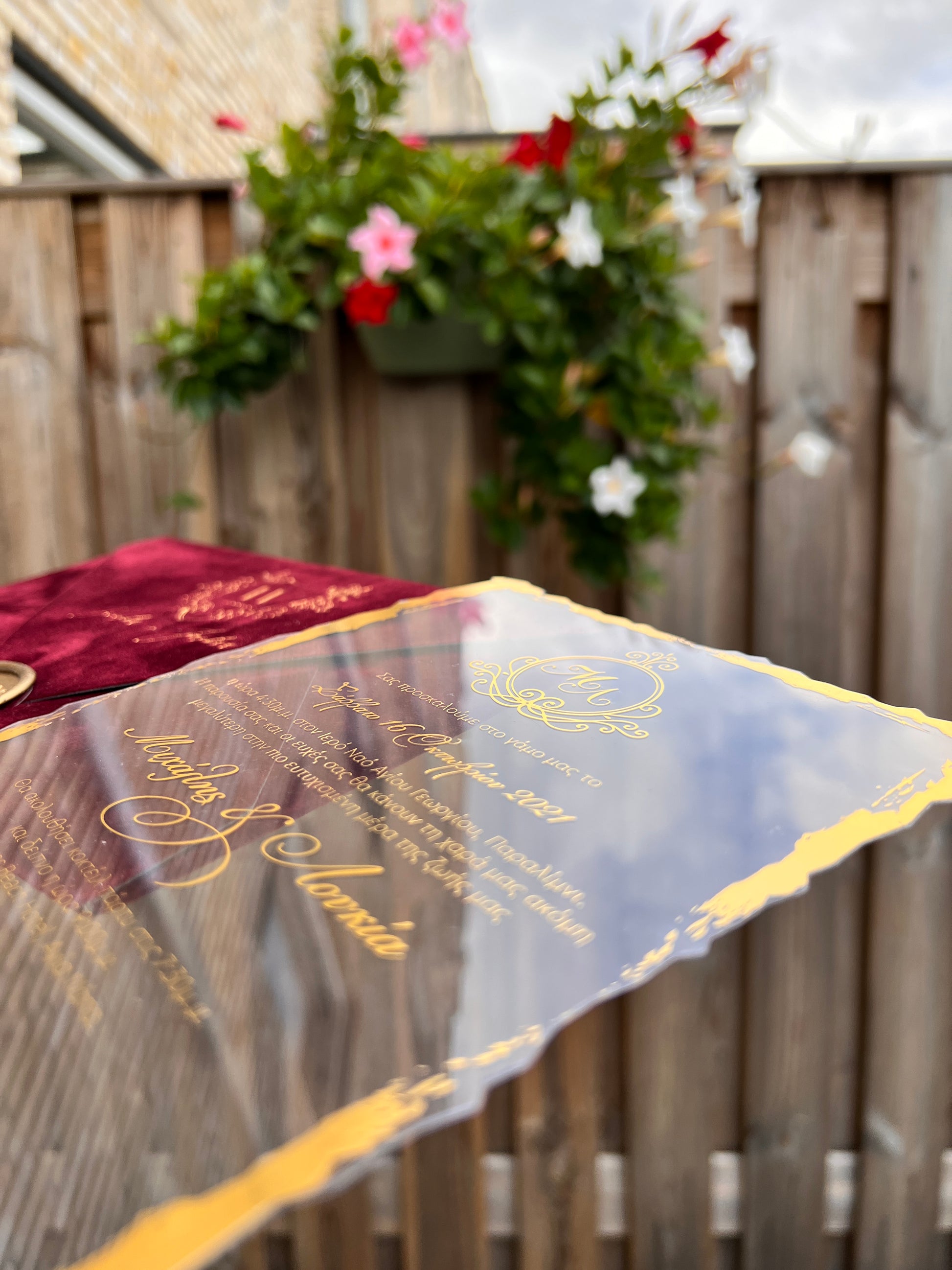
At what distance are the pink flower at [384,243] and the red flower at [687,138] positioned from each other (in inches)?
15.8

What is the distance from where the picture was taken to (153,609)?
0.68 meters

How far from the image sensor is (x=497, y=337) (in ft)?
4.08

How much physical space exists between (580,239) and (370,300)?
0.99 feet

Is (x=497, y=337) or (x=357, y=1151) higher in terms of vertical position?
(x=497, y=337)

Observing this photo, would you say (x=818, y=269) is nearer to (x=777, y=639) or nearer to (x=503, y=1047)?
(x=777, y=639)

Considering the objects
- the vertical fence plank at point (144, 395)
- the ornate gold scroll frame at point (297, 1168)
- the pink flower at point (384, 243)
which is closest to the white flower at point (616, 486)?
the pink flower at point (384, 243)

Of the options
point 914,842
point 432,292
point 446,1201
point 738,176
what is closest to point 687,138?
point 738,176

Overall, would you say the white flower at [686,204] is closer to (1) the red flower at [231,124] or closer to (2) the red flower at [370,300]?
(2) the red flower at [370,300]

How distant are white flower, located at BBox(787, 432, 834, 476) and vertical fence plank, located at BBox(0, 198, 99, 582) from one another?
120 centimetres

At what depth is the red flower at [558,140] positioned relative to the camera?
1.20m

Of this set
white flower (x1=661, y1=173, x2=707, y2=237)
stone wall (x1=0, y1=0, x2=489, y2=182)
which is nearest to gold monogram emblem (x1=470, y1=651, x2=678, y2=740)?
white flower (x1=661, y1=173, x2=707, y2=237)

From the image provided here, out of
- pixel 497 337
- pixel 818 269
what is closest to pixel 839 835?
pixel 497 337

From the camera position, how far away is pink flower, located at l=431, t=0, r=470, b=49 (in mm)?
1425

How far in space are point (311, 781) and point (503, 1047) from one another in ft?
0.58
